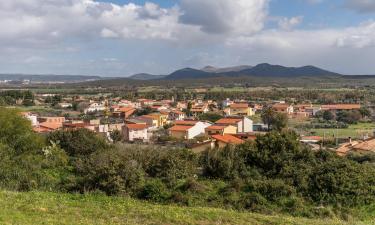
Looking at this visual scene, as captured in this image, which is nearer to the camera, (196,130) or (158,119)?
(196,130)

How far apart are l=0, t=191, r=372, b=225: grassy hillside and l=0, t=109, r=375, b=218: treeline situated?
2.69m

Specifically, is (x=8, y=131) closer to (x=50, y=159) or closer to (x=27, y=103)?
(x=50, y=159)

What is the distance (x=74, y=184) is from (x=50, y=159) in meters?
8.09

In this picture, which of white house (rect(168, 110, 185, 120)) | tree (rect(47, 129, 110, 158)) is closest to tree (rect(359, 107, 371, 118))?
white house (rect(168, 110, 185, 120))

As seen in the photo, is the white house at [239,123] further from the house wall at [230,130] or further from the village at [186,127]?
the house wall at [230,130]

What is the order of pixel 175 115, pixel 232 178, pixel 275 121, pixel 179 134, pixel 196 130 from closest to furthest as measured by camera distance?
pixel 232 178 → pixel 179 134 → pixel 196 130 → pixel 275 121 → pixel 175 115

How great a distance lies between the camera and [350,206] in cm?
1677

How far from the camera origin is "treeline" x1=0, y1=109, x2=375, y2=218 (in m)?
16.0

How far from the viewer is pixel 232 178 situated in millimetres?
20484

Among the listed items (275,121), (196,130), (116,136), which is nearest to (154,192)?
(116,136)

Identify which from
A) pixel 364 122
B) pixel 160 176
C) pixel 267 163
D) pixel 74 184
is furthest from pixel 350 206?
pixel 364 122

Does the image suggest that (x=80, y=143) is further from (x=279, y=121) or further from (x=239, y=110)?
(x=239, y=110)

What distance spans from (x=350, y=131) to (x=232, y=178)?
4890cm

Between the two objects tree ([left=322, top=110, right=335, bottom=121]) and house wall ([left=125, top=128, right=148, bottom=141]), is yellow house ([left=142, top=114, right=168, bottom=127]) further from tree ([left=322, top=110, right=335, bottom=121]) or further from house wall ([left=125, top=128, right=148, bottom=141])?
tree ([left=322, top=110, right=335, bottom=121])
